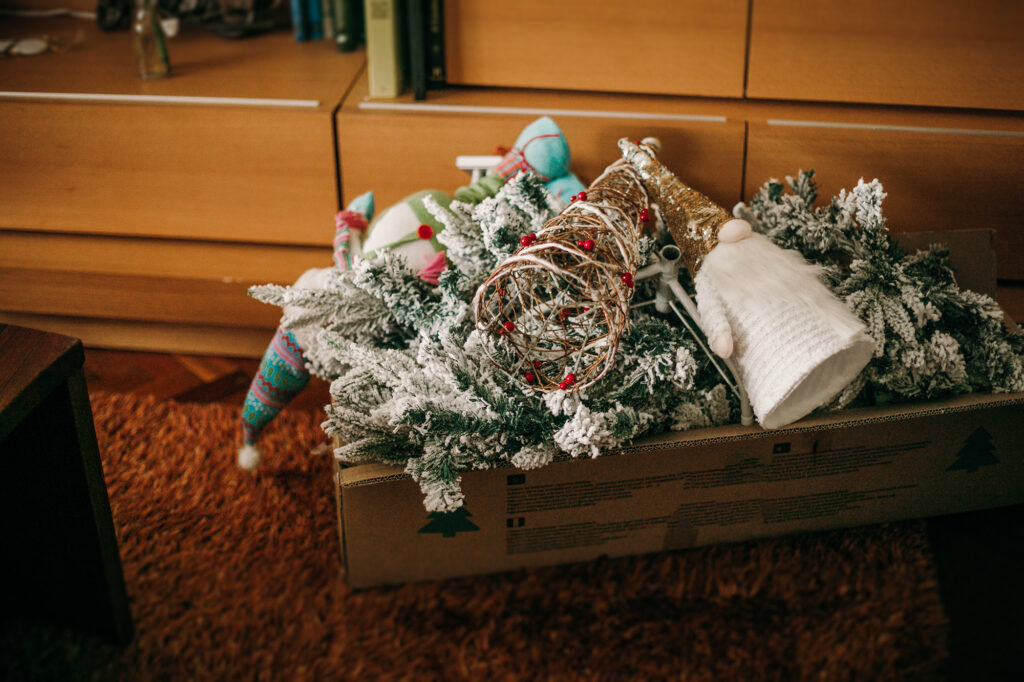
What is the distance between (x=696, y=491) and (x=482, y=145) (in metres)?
0.58

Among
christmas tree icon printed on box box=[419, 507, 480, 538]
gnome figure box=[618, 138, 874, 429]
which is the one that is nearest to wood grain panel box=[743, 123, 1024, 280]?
gnome figure box=[618, 138, 874, 429]

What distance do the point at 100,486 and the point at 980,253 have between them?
1.11m

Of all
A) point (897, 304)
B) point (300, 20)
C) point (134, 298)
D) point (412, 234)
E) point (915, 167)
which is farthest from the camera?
point (300, 20)

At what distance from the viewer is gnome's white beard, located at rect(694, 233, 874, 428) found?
31.9 inches

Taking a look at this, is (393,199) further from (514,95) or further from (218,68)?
(218,68)

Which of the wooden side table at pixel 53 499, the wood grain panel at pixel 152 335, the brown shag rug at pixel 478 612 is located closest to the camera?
the wooden side table at pixel 53 499

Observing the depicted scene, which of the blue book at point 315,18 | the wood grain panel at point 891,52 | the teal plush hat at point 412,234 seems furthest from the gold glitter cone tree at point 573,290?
the blue book at point 315,18

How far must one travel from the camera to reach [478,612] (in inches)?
36.7

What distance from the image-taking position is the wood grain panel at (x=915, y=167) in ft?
3.67

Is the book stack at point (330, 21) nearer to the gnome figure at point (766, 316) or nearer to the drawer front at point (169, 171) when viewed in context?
the drawer front at point (169, 171)

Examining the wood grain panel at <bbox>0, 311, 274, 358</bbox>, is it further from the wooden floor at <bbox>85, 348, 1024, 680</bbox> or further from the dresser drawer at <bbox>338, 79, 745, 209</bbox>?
the dresser drawer at <bbox>338, 79, 745, 209</bbox>

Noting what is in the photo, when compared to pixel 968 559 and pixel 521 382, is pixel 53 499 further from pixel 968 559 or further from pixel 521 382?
pixel 968 559

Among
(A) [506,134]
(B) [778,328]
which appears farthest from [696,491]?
(A) [506,134]

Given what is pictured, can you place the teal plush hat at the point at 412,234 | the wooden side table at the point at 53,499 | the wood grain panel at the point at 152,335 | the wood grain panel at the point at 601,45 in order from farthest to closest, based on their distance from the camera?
the wood grain panel at the point at 152,335, the wood grain panel at the point at 601,45, the teal plush hat at the point at 412,234, the wooden side table at the point at 53,499
